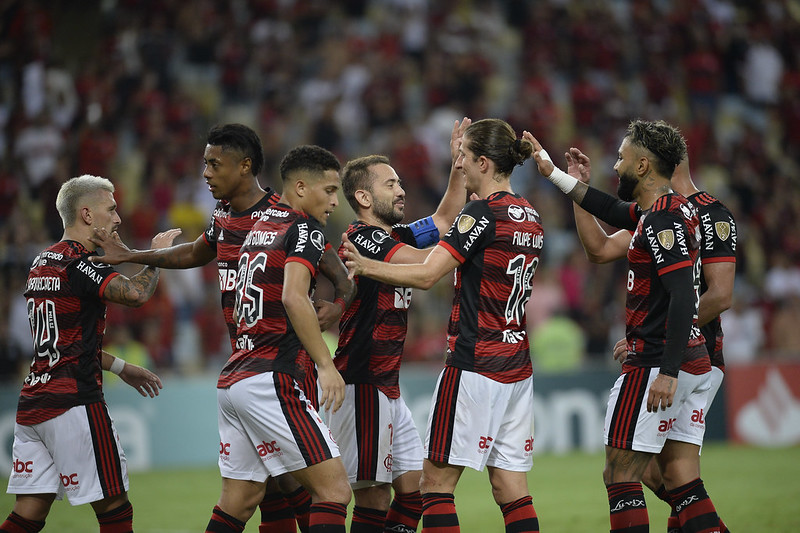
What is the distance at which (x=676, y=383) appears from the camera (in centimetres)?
555

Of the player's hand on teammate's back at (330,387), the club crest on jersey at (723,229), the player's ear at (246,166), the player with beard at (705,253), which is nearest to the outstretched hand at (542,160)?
the player with beard at (705,253)

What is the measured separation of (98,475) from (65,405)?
464mm

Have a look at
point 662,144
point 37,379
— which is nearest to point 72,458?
point 37,379

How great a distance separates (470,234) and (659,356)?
1367 millimetres

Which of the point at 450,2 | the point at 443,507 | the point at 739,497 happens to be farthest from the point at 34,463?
the point at 450,2

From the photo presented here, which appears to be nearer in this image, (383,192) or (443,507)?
(443,507)

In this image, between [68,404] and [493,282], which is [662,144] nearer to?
[493,282]

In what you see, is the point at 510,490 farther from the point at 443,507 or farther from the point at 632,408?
the point at 632,408

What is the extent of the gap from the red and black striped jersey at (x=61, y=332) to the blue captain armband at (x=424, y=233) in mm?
1962

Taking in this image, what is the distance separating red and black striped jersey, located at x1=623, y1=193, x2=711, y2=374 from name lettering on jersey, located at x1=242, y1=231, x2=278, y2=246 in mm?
2119

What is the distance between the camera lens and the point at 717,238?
249 inches

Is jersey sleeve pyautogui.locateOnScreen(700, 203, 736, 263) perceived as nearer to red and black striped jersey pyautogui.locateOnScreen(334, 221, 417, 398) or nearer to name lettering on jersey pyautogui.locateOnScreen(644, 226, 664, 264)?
name lettering on jersey pyautogui.locateOnScreen(644, 226, 664, 264)

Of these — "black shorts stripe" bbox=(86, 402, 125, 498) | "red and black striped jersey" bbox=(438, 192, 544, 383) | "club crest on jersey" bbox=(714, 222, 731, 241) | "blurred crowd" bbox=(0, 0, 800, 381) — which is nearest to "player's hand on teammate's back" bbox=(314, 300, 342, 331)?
"red and black striped jersey" bbox=(438, 192, 544, 383)

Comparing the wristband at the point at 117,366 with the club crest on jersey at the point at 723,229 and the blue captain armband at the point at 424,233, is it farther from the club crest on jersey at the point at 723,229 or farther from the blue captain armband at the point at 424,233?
the club crest on jersey at the point at 723,229
